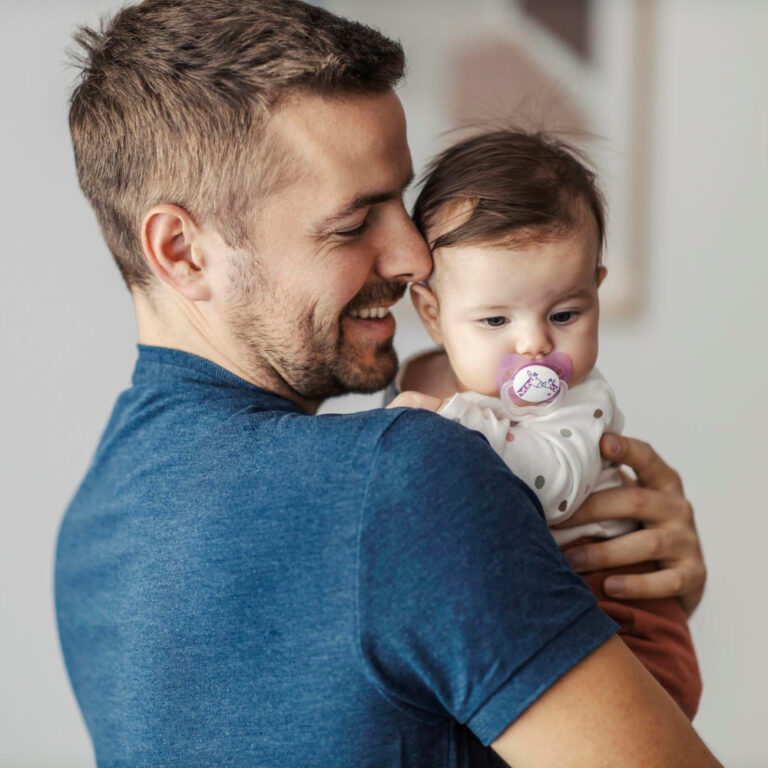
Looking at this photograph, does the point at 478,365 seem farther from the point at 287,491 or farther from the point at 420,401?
the point at 287,491

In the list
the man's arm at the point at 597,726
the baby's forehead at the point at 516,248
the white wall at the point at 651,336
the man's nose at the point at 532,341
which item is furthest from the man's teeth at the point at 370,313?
the white wall at the point at 651,336

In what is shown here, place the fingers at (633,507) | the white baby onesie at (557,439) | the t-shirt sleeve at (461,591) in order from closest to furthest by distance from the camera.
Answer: the t-shirt sleeve at (461,591), the white baby onesie at (557,439), the fingers at (633,507)

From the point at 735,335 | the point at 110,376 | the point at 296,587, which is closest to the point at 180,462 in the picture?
the point at 296,587

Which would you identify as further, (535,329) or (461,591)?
(535,329)

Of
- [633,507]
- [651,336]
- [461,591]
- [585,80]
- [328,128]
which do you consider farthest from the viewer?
[651,336]

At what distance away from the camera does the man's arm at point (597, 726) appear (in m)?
0.85

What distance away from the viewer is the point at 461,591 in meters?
0.85

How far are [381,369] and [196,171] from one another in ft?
1.19

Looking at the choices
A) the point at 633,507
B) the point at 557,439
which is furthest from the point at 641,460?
the point at 557,439

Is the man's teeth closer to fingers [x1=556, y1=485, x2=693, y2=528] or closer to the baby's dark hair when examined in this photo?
the baby's dark hair

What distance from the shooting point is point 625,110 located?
2633 mm

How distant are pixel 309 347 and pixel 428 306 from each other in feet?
0.64

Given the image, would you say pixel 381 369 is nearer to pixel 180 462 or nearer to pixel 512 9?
pixel 180 462

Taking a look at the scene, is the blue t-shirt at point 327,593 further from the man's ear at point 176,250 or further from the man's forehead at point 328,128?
the man's forehead at point 328,128
